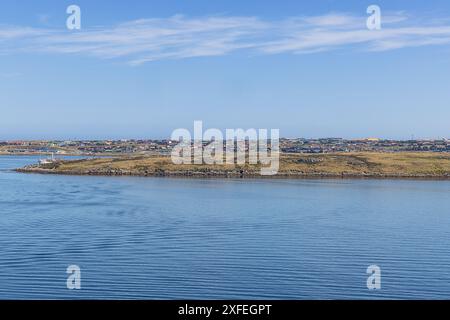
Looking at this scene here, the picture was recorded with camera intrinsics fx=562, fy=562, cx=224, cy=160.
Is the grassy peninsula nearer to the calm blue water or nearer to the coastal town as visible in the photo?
the calm blue water

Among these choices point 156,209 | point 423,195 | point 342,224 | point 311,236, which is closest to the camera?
point 311,236

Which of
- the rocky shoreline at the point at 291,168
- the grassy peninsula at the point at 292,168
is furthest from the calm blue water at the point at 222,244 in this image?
the grassy peninsula at the point at 292,168

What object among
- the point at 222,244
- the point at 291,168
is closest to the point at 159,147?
the point at 291,168

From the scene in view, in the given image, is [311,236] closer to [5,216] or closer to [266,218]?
[266,218]

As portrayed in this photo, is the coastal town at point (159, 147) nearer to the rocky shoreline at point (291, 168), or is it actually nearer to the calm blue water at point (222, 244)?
the rocky shoreline at point (291, 168)

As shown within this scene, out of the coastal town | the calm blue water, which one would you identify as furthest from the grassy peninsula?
the coastal town

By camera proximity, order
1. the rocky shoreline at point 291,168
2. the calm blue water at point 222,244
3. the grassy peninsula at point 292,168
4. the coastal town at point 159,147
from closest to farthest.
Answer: the calm blue water at point 222,244
the rocky shoreline at point 291,168
the grassy peninsula at point 292,168
the coastal town at point 159,147
